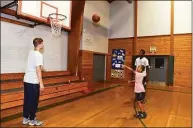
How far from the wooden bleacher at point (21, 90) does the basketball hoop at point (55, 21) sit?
163cm

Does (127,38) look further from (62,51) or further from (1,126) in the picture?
(1,126)

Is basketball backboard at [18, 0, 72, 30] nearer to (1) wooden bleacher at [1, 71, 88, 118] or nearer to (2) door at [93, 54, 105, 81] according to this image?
(1) wooden bleacher at [1, 71, 88, 118]

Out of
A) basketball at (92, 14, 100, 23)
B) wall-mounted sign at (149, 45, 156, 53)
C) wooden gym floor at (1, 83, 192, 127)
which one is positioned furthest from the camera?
wall-mounted sign at (149, 45, 156, 53)

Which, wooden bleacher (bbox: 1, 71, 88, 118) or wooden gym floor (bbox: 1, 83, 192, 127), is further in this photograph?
wooden bleacher (bbox: 1, 71, 88, 118)

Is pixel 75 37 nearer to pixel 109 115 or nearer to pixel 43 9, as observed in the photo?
pixel 43 9

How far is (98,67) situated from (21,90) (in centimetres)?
590

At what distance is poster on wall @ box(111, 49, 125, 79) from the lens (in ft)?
34.0

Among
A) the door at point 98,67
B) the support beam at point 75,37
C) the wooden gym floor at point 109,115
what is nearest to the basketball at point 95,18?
the support beam at point 75,37

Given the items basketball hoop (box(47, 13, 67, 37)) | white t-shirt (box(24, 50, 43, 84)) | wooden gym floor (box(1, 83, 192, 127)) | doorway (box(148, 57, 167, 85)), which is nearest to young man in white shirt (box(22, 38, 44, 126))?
white t-shirt (box(24, 50, 43, 84))

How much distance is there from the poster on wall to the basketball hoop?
4616 mm

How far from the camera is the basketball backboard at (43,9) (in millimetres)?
5070

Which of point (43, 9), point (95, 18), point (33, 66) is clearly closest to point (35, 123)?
point (33, 66)

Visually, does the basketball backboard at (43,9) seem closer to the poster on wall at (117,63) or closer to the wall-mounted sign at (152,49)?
the poster on wall at (117,63)

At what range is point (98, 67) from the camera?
10.0m
